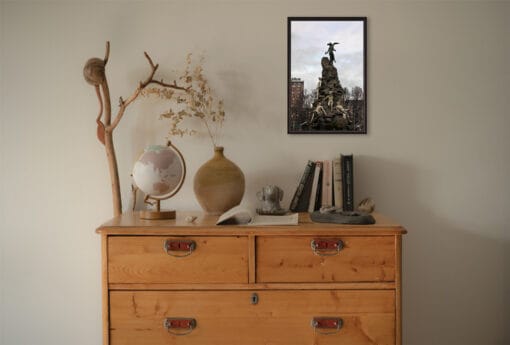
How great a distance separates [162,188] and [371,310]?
0.98 meters

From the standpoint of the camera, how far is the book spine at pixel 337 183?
2279 mm

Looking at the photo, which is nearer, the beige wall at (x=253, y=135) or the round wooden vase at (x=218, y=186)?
the round wooden vase at (x=218, y=186)

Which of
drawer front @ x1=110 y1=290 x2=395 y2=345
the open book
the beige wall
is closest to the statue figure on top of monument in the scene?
the beige wall

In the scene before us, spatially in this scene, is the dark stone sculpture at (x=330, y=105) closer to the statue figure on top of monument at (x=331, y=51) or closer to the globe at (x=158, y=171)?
the statue figure on top of monument at (x=331, y=51)

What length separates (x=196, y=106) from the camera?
7.79 feet

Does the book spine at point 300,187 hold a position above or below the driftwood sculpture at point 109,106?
below

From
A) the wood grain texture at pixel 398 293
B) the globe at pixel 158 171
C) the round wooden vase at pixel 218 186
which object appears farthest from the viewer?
the round wooden vase at pixel 218 186

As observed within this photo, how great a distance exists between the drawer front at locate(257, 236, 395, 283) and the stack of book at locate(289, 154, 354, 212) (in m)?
0.42

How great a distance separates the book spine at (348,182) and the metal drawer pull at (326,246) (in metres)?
0.43

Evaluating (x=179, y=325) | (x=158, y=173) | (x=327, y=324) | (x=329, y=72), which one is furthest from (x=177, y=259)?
(x=329, y=72)

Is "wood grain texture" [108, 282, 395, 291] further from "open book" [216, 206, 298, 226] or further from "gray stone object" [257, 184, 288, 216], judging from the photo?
"gray stone object" [257, 184, 288, 216]

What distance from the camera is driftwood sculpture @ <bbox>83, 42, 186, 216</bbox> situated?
2277 millimetres

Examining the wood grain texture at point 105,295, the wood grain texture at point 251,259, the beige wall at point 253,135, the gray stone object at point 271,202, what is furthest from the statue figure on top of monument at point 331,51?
the wood grain texture at point 105,295

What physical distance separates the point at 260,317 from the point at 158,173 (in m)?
0.72
